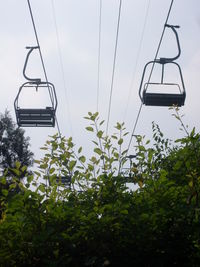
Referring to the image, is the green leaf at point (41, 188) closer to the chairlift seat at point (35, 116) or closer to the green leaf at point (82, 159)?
the green leaf at point (82, 159)

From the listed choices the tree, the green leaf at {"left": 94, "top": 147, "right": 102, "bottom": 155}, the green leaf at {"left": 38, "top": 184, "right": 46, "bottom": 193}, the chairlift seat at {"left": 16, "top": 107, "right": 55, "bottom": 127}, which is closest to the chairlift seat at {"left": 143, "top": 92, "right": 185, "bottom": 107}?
the chairlift seat at {"left": 16, "top": 107, "right": 55, "bottom": 127}

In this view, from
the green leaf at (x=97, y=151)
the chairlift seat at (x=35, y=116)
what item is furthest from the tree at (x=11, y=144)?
the green leaf at (x=97, y=151)

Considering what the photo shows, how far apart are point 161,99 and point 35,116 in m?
2.66

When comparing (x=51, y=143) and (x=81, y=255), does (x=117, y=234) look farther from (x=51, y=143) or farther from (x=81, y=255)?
(x=51, y=143)

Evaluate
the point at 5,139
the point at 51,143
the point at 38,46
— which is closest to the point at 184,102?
the point at 38,46

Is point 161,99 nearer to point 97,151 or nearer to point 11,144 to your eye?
point 97,151

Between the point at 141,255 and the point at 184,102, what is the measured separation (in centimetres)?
642

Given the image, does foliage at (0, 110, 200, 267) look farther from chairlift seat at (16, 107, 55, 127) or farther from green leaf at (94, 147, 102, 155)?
chairlift seat at (16, 107, 55, 127)

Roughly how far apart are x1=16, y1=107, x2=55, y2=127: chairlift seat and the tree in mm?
43683

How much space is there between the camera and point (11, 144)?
5459 centimetres

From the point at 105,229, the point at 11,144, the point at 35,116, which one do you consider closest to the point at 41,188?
the point at 105,229

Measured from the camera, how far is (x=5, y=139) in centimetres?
5453

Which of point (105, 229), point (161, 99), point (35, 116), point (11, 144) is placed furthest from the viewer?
point (11, 144)

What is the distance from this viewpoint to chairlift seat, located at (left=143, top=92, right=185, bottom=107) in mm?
8250
